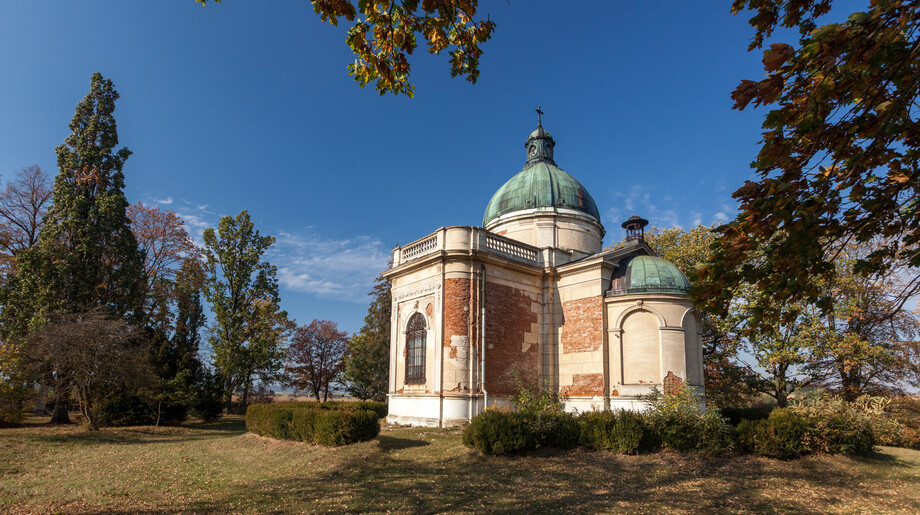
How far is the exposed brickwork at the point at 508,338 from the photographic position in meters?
19.1

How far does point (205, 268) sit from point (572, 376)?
65.3 feet

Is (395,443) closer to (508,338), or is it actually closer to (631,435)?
(508,338)

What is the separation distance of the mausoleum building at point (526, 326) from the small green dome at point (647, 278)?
48 mm

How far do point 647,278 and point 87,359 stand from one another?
20.6 meters

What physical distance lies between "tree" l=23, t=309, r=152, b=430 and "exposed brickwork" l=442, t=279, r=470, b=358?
37.8ft

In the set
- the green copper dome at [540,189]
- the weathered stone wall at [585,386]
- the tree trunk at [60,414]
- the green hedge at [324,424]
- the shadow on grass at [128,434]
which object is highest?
the green copper dome at [540,189]

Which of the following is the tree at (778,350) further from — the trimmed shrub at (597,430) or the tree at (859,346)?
the trimmed shrub at (597,430)

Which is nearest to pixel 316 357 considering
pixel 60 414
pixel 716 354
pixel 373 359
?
pixel 373 359

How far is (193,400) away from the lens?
2355 cm

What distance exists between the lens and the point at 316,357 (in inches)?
1564

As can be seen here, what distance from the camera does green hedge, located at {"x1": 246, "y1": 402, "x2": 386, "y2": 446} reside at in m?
13.8

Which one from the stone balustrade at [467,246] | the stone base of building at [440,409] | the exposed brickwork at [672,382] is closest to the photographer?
the exposed brickwork at [672,382]

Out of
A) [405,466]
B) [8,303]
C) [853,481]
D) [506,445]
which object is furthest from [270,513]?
[8,303]

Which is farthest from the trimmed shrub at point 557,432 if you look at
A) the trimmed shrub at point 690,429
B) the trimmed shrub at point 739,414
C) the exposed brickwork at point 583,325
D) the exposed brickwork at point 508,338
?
the trimmed shrub at point 739,414
